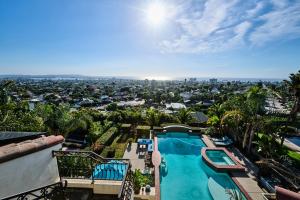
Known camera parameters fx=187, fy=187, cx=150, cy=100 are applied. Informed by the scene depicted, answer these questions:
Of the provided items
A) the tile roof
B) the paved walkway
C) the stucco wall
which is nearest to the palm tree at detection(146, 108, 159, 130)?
the paved walkway

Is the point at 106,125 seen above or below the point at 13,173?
below

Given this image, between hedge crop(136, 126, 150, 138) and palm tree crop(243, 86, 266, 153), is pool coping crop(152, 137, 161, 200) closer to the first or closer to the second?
hedge crop(136, 126, 150, 138)

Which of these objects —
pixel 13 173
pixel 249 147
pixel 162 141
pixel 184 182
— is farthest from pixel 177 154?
pixel 13 173

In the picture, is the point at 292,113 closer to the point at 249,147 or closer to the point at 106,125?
the point at 249,147

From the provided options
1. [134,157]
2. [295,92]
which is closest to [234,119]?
[295,92]

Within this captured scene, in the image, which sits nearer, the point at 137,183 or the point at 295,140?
the point at 137,183

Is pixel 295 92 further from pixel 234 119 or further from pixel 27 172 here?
pixel 27 172
